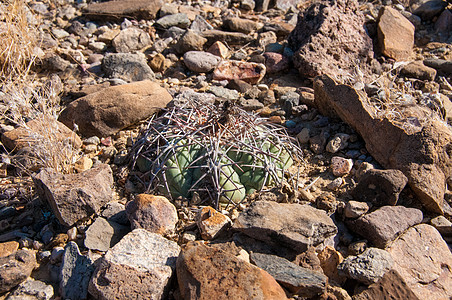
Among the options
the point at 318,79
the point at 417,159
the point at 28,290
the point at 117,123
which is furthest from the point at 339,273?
the point at 117,123

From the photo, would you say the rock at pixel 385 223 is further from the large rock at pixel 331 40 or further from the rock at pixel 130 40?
the rock at pixel 130 40

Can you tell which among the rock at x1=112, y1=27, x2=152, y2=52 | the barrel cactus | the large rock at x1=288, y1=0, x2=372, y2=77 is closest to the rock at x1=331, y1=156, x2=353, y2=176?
the barrel cactus

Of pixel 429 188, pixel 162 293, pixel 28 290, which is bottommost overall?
pixel 28 290

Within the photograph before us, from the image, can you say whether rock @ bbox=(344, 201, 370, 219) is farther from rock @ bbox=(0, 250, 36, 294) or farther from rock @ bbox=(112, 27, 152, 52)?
rock @ bbox=(112, 27, 152, 52)

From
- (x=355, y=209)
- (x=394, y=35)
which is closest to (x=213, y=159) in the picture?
(x=355, y=209)

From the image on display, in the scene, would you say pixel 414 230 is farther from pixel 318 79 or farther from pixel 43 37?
pixel 43 37
